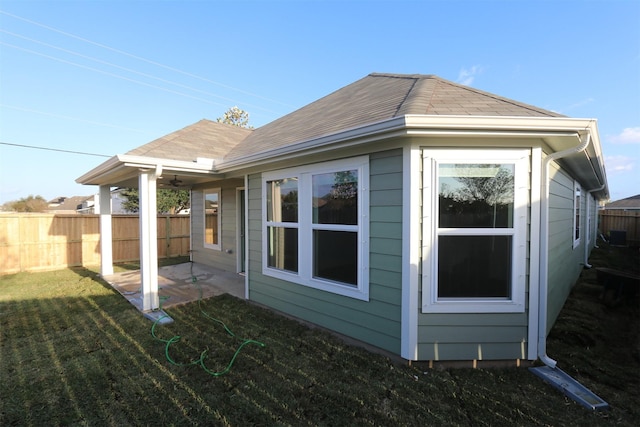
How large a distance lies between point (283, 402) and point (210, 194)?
6.77 meters

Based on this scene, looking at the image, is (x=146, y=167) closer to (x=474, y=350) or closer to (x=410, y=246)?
(x=410, y=246)

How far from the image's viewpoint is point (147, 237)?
187 inches

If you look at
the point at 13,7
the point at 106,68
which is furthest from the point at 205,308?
the point at 106,68

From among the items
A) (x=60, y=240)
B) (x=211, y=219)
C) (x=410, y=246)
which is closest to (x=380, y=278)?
(x=410, y=246)

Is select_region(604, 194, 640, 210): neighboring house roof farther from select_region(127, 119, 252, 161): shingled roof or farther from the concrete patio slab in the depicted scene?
the concrete patio slab

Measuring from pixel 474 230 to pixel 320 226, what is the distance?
186 centimetres

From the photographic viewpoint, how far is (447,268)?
303 centimetres

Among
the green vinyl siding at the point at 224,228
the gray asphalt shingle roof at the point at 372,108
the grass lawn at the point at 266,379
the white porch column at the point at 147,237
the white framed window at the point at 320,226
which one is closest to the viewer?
the grass lawn at the point at 266,379

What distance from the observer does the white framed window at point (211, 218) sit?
8188mm

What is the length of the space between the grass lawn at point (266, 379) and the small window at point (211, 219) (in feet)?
12.5

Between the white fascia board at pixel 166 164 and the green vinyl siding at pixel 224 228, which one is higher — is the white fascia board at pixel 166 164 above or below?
above

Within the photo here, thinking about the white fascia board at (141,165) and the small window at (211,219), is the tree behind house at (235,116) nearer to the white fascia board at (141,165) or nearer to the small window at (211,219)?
the small window at (211,219)

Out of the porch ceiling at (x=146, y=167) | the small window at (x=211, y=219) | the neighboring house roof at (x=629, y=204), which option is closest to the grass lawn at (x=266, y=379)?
the porch ceiling at (x=146, y=167)

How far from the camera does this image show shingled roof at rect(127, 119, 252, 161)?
549cm
